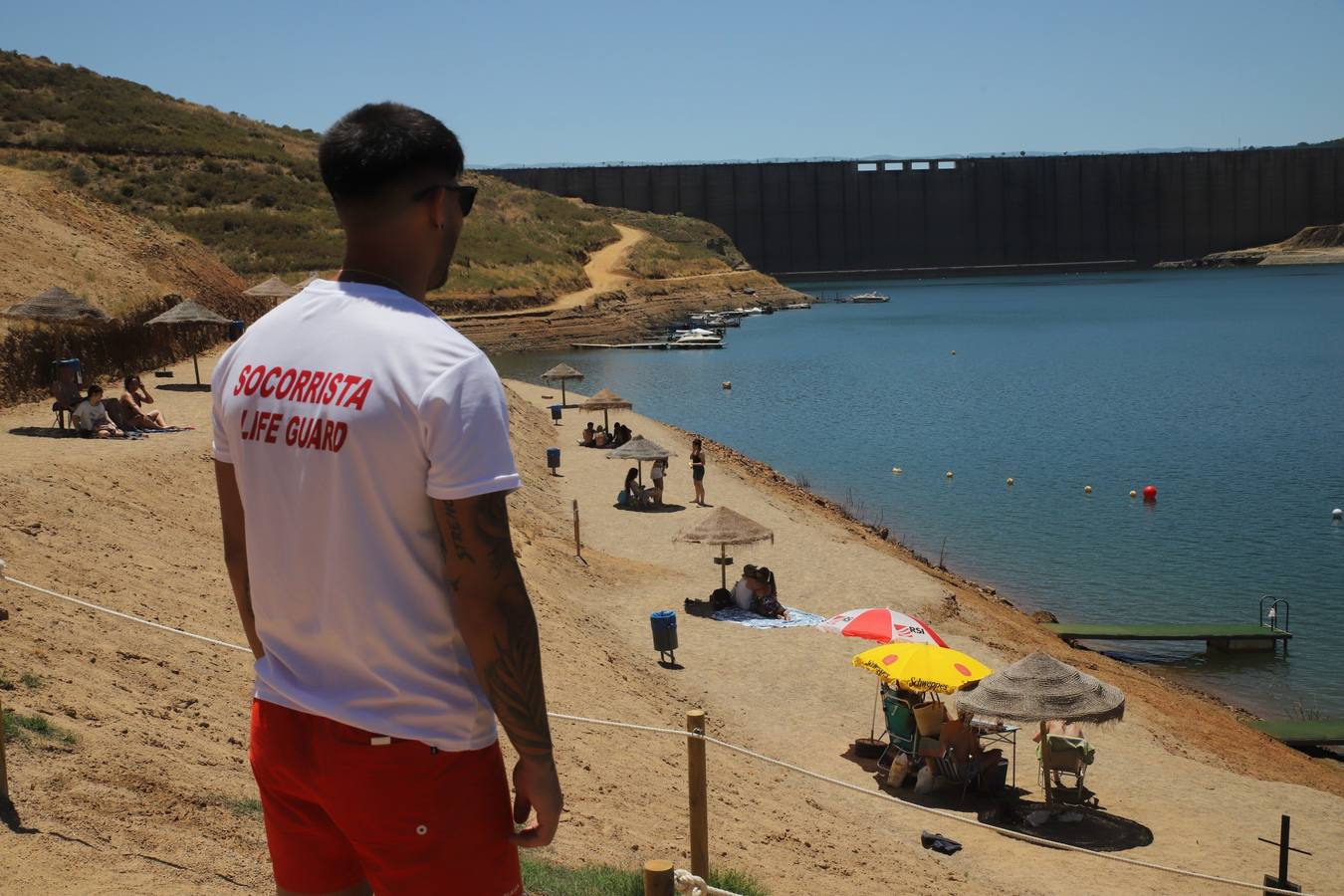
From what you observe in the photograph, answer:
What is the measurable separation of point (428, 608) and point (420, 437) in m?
0.35

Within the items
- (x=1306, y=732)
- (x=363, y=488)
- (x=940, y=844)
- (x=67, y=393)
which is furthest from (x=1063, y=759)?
(x=67, y=393)

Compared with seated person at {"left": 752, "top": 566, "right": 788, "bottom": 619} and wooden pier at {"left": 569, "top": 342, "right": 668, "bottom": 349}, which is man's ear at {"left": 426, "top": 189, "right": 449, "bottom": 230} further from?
wooden pier at {"left": 569, "top": 342, "right": 668, "bottom": 349}

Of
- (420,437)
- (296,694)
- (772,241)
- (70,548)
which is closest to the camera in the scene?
(420,437)

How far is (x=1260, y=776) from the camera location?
13039 mm

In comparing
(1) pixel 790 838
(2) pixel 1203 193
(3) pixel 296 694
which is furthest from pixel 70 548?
(2) pixel 1203 193

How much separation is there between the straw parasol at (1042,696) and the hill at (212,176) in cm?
5520

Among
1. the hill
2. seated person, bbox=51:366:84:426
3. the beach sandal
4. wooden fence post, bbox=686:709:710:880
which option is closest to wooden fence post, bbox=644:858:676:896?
wooden fence post, bbox=686:709:710:880

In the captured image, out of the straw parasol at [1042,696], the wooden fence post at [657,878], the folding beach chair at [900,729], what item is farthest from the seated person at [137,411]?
the wooden fence post at [657,878]

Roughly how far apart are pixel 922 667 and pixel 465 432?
399 inches

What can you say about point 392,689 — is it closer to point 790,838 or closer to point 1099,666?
point 790,838

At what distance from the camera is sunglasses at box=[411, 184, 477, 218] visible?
2.71 metres

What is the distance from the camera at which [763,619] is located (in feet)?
54.1

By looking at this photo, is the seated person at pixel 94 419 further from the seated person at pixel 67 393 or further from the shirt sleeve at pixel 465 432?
the shirt sleeve at pixel 465 432

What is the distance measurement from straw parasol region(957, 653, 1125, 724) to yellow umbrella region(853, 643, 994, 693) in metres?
0.33
